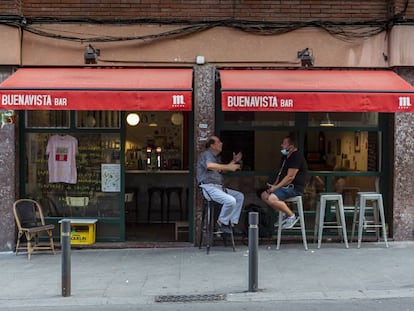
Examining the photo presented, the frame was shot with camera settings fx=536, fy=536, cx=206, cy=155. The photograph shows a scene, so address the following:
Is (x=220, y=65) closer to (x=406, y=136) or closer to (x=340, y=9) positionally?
(x=340, y=9)

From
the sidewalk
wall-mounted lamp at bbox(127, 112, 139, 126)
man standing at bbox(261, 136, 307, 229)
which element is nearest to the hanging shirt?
the sidewalk

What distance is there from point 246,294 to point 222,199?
2340 mm

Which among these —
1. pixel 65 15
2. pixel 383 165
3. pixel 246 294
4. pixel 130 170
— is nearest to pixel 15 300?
pixel 246 294

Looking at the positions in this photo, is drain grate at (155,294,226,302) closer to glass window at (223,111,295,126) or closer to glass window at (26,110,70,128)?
glass window at (223,111,295,126)

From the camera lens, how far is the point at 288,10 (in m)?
9.24

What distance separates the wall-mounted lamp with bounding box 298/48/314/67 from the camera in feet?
29.7

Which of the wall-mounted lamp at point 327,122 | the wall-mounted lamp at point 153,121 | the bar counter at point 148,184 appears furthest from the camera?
the wall-mounted lamp at point 153,121

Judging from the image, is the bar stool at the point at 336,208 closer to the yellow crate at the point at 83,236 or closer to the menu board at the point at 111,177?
the menu board at the point at 111,177

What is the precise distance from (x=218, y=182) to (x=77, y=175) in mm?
2606

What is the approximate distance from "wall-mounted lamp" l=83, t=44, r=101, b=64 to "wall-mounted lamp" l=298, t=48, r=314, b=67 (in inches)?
136

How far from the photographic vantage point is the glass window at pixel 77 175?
9469 millimetres

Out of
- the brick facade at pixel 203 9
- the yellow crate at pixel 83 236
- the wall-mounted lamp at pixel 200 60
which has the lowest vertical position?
the yellow crate at pixel 83 236

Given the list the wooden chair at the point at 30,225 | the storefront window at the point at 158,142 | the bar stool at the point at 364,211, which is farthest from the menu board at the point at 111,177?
the bar stool at the point at 364,211

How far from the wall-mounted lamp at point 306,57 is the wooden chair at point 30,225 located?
16.5 feet
